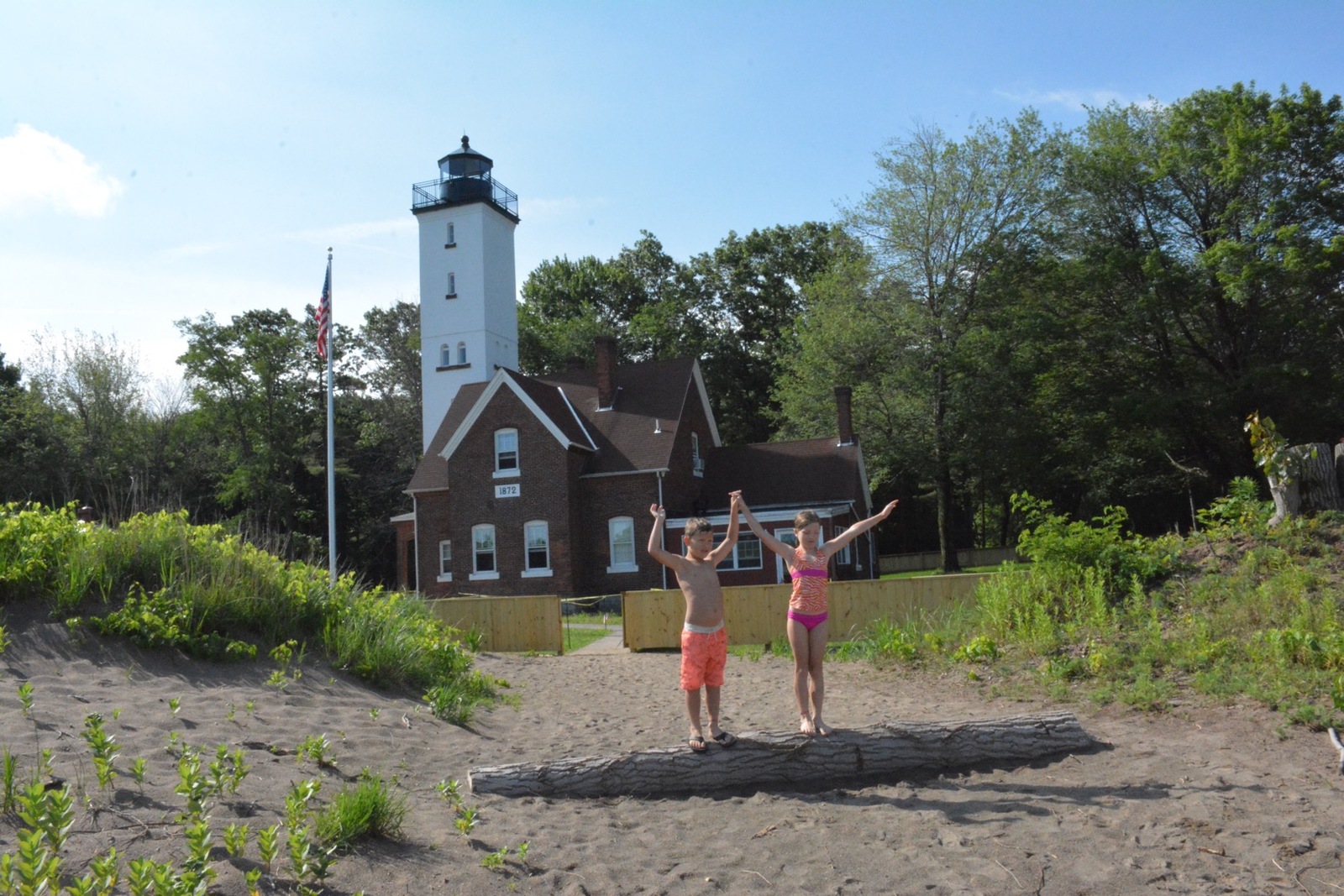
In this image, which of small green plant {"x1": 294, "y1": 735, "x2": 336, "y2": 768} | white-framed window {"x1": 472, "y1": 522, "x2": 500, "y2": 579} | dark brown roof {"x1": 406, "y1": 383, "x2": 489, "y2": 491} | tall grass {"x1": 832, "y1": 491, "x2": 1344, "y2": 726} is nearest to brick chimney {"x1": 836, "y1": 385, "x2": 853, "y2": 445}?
dark brown roof {"x1": 406, "y1": 383, "x2": 489, "y2": 491}

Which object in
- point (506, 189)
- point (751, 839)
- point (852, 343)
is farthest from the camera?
point (506, 189)

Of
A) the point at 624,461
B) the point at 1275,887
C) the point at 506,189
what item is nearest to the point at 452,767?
the point at 1275,887

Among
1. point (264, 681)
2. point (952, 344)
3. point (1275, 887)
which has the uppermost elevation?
point (952, 344)

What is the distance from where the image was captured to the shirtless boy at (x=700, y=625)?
24.5 feet

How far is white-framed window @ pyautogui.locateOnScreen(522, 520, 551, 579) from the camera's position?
108 ft

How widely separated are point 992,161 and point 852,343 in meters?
8.40

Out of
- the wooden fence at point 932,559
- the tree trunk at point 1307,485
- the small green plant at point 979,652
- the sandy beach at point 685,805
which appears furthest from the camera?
the wooden fence at point 932,559

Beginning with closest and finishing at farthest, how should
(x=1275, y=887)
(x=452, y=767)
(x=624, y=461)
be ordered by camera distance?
1. (x=1275, y=887)
2. (x=452, y=767)
3. (x=624, y=461)

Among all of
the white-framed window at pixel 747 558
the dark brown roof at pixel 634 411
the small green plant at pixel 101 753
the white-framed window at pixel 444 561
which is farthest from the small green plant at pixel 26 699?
the white-framed window at pixel 444 561

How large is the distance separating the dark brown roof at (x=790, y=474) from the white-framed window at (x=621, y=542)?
13.2 ft

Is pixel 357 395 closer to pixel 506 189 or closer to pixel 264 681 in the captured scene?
pixel 506 189

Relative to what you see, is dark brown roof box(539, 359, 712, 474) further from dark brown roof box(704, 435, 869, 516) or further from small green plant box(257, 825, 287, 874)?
small green plant box(257, 825, 287, 874)

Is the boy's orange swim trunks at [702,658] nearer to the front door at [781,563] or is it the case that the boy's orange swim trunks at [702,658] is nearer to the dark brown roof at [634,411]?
the front door at [781,563]

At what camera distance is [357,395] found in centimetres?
5803
